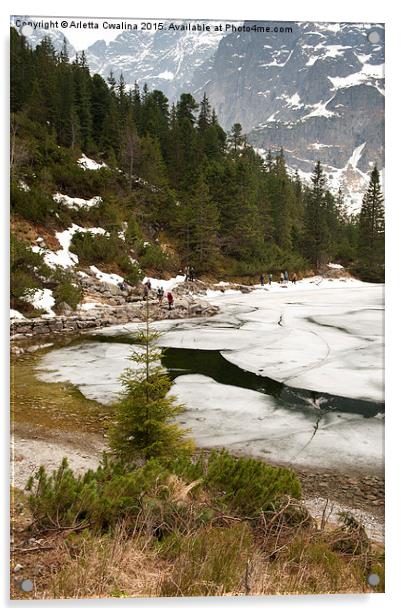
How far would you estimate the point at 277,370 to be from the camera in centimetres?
417

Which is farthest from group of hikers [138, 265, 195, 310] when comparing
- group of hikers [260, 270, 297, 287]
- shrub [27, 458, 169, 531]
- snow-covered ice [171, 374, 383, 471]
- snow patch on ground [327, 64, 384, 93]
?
snow patch on ground [327, 64, 384, 93]

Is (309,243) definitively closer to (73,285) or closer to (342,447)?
(342,447)

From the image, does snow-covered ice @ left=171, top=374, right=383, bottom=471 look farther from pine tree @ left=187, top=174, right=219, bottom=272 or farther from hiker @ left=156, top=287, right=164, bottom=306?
pine tree @ left=187, top=174, right=219, bottom=272

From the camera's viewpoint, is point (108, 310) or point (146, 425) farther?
point (108, 310)

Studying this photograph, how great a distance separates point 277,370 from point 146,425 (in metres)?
1.49

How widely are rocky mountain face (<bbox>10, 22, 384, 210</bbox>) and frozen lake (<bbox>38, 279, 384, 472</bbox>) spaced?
1232 millimetres

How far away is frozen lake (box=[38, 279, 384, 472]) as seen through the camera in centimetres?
371

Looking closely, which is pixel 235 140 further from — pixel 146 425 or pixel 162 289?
pixel 146 425

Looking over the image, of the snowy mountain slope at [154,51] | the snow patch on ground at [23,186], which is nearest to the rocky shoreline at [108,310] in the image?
the snow patch on ground at [23,186]

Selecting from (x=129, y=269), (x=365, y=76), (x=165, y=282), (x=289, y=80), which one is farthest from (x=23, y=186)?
(x=365, y=76)

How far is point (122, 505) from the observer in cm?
292

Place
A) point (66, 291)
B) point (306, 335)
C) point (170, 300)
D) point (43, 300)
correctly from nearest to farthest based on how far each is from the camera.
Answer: point (306, 335), point (170, 300), point (43, 300), point (66, 291)
